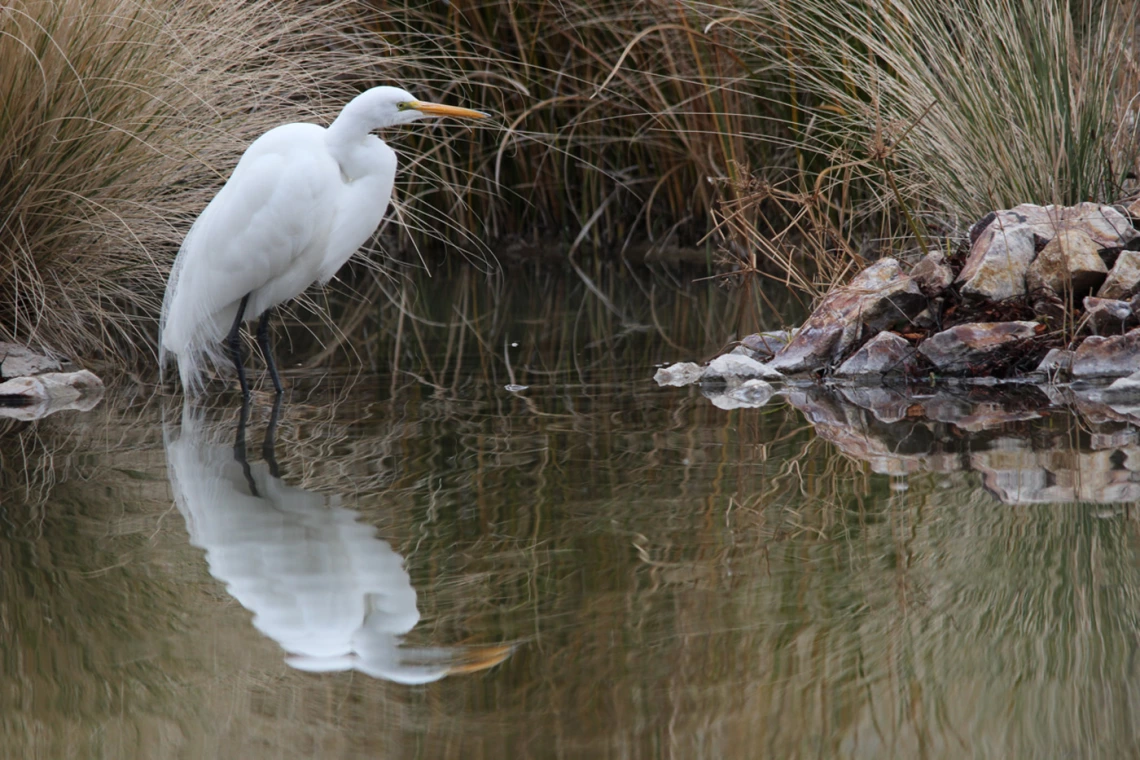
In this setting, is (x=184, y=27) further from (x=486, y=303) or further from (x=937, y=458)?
(x=937, y=458)

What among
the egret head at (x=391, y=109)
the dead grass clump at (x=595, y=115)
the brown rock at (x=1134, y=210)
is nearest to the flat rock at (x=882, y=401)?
the brown rock at (x=1134, y=210)

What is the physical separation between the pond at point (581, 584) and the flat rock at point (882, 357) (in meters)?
0.27

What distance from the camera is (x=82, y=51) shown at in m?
3.66

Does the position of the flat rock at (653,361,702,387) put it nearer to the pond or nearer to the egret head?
the pond

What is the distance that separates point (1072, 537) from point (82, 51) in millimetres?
2992

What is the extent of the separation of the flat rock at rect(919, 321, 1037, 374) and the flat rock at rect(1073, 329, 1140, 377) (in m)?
0.16

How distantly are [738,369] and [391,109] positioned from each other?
1133 mm

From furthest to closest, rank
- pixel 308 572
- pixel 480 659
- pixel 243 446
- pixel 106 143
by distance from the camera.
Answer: pixel 106 143 < pixel 243 446 < pixel 308 572 < pixel 480 659

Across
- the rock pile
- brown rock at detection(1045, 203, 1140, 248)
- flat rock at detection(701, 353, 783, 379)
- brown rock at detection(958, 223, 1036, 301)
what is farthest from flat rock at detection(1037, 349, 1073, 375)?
flat rock at detection(701, 353, 783, 379)

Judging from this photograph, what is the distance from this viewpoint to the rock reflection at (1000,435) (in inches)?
84.3

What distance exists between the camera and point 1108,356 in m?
3.03

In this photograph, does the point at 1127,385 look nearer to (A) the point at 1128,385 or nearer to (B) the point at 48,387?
(A) the point at 1128,385

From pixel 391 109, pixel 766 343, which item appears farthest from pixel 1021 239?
pixel 391 109

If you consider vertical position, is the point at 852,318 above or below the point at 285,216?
below
